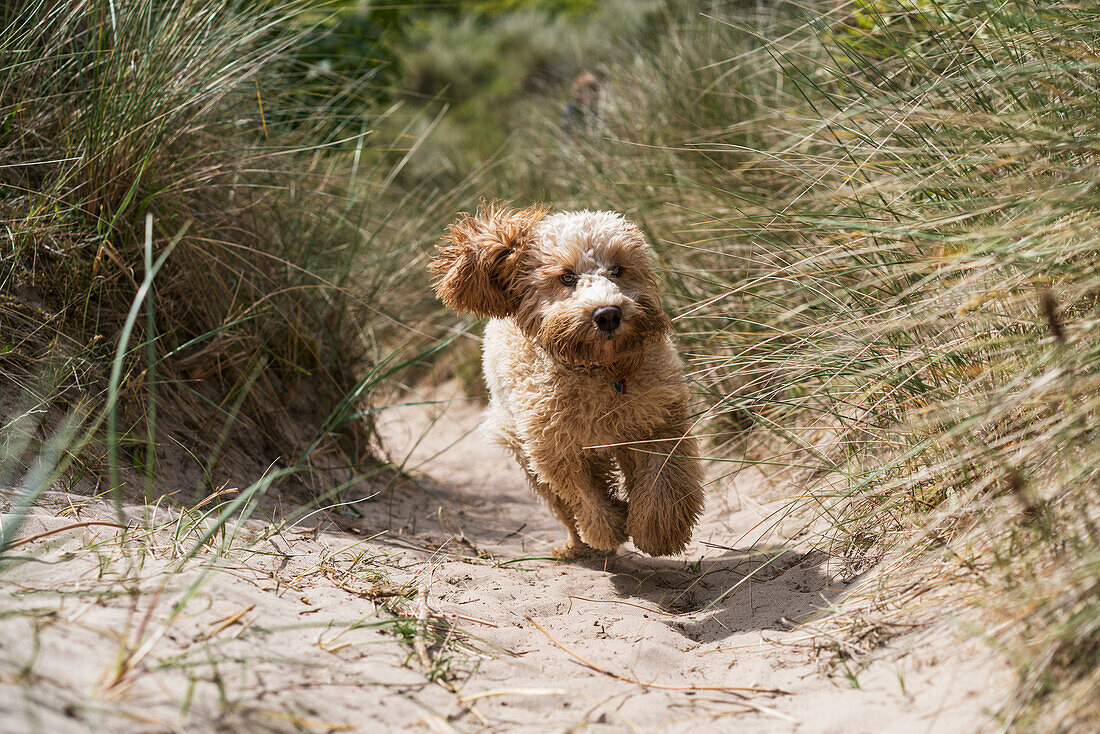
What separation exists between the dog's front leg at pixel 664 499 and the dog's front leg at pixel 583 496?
0.36 feet

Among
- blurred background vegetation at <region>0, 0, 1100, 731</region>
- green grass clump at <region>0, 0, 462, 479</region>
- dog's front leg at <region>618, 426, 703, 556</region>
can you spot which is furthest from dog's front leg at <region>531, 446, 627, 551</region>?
green grass clump at <region>0, 0, 462, 479</region>

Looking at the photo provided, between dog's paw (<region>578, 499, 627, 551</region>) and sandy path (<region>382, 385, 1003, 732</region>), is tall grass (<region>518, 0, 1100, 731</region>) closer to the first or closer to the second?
sandy path (<region>382, 385, 1003, 732</region>)

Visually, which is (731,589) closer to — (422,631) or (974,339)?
(422,631)

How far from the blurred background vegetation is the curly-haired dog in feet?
0.90

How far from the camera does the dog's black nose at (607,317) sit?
330cm

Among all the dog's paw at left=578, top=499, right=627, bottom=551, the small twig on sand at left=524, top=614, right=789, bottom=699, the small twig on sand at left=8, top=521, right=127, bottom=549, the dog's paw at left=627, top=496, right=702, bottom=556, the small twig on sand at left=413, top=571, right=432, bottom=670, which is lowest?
the dog's paw at left=578, top=499, right=627, bottom=551

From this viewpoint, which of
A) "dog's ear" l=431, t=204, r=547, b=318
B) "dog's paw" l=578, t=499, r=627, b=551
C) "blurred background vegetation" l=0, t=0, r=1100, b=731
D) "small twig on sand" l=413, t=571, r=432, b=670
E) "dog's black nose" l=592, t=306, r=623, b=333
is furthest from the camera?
"dog's ear" l=431, t=204, r=547, b=318

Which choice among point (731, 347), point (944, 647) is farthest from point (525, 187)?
point (944, 647)

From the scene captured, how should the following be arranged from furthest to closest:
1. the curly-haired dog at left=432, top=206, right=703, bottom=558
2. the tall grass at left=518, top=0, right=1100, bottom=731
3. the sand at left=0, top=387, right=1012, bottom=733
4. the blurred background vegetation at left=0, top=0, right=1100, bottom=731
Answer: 1. the curly-haired dog at left=432, top=206, right=703, bottom=558
2. the blurred background vegetation at left=0, top=0, right=1100, bottom=731
3. the tall grass at left=518, top=0, right=1100, bottom=731
4. the sand at left=0, top=387, right=1012, bottom=733

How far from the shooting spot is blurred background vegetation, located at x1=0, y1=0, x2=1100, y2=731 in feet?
7.72

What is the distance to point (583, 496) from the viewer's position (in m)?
3.78

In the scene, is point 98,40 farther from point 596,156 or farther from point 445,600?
point 596,156

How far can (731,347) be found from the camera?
4363mm

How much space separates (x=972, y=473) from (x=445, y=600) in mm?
1946
